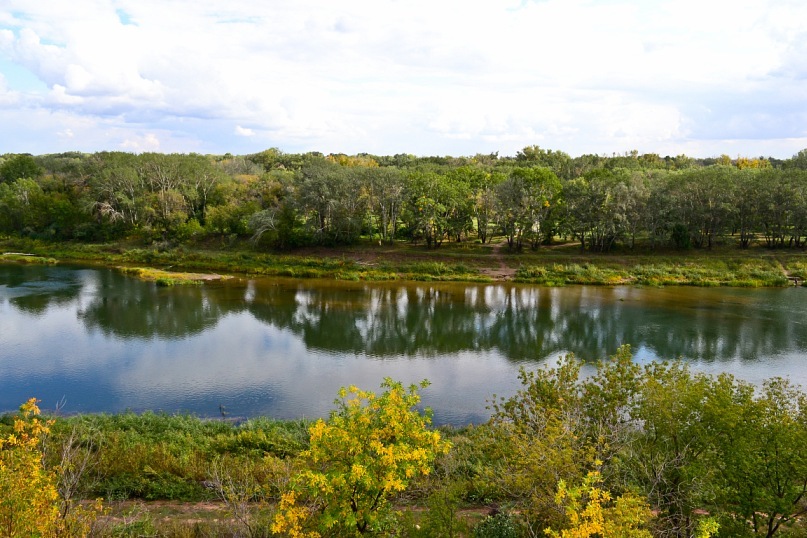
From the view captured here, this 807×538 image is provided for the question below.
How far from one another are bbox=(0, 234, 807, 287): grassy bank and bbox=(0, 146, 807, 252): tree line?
2030 mm

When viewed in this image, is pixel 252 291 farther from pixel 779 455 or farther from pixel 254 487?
pixel 779 455

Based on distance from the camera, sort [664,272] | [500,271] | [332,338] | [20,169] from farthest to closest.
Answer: [20,169]
[500,271]
[664,272]
[332,338]

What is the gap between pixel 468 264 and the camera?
53.3 m

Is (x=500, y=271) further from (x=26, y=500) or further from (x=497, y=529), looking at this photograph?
(x=26, y=500)

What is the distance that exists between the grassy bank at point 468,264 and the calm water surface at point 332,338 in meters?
3.11

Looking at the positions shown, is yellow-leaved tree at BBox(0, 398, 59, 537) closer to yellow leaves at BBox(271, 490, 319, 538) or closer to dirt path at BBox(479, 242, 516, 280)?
yellow leaves at BBox(271, 490, 319, 538)

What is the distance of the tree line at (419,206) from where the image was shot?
170 feet

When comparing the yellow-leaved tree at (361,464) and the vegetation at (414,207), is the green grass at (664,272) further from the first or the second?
the yellow-leaved tree at (361,464)

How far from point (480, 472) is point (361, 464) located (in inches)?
245

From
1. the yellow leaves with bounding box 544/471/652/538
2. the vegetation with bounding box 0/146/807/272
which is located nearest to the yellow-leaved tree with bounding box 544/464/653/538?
the yellow leaves with bounding box 544/471/652/538

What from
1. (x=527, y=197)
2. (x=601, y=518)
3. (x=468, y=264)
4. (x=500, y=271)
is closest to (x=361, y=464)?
(x=601, y=518)

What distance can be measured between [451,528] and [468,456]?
5739mm

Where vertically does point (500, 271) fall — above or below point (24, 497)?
above

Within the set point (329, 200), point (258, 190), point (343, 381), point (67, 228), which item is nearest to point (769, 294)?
point (343, 381)
